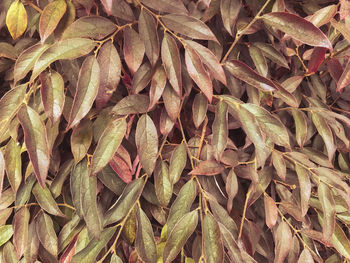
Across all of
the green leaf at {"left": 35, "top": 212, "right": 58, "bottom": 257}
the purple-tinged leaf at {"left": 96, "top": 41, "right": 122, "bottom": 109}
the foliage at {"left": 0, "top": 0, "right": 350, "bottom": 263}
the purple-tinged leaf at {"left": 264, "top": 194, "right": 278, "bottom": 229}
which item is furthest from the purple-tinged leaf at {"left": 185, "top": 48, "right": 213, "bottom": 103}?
the green leaf at {"left": 35, "top": 212, "right": 58, "bottom": 257}

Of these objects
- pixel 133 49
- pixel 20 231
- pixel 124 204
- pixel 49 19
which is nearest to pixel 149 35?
pixel 133 49

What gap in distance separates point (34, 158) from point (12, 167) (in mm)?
102

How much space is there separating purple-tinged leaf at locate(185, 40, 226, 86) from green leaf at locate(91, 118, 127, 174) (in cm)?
15

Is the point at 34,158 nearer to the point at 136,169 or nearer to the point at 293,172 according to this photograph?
the point at 136,169

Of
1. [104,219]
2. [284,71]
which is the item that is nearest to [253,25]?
[284,71]

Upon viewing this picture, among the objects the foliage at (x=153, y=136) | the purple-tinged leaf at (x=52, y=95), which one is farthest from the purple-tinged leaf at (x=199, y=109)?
the purple-tinged leaf at (x=52, y=95)

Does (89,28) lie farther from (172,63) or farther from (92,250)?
(92,250)

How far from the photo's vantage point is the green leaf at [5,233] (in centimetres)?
63

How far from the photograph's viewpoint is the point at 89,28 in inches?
21.3

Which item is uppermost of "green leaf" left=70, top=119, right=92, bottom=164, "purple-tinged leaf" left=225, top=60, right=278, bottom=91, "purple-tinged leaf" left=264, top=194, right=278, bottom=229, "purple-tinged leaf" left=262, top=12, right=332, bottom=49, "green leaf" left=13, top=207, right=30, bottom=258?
"purple-tinged leaf" left=262, top=12, right=332, bottom=49

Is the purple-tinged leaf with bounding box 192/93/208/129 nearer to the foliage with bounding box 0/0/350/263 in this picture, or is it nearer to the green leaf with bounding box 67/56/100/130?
the foliage with bounding box 0/0/350/263

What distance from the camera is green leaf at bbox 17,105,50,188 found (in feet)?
1.58

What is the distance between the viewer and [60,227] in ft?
2.30

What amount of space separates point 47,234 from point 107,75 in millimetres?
275
